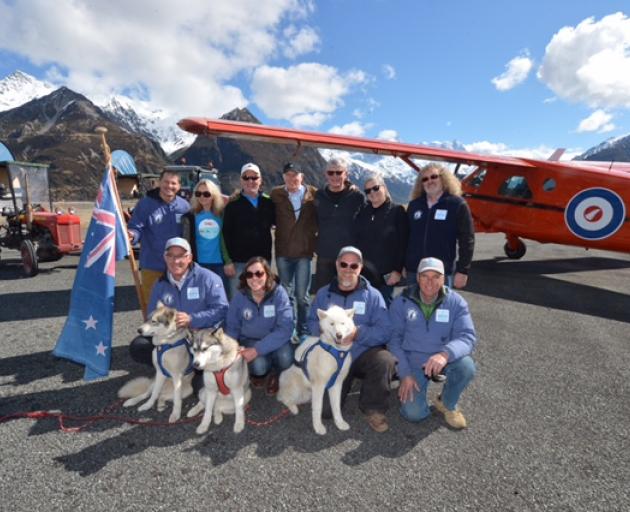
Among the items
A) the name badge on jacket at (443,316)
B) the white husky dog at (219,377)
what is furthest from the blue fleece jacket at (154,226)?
the name badge on jacket at (443,316)

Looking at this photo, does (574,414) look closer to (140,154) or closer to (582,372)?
(582,372)

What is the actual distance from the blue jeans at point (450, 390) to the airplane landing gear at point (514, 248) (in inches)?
391

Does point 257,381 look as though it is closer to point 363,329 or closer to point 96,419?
point 363,329

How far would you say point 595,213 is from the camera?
8594 mm

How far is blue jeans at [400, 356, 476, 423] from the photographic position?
3473 mm

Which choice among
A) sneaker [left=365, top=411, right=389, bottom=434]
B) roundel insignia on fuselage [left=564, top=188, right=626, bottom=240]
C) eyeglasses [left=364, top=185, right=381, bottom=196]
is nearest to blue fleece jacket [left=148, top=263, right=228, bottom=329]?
sneaker [left=365, top=411, right=389, bottom=434]

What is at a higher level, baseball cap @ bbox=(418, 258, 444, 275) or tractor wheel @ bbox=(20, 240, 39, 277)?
baseball cap @ bbox=(418, 258, 444, 275)

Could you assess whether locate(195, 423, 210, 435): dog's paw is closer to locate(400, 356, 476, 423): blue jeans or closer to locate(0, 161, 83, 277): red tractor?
locate(400, 356, 476, 423): blue jeans

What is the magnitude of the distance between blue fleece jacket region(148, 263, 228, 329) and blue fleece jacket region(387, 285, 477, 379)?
199 centimetres

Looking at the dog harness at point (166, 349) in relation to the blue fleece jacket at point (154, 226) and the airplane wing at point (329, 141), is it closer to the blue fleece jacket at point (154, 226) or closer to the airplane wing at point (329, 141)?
the blue fleece jacket at point (154, 226)

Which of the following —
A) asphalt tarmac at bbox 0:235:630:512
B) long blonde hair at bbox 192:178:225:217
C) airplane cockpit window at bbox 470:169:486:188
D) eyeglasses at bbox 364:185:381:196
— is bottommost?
asphalt tarmac at bbox 0:235:630:512

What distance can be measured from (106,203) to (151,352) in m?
1.93

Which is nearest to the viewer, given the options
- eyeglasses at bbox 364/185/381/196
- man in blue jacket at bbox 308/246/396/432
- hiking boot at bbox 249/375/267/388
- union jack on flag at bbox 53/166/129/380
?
man in blue jacket at bbox 308/246/396/432

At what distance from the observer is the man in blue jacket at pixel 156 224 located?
180 inches
